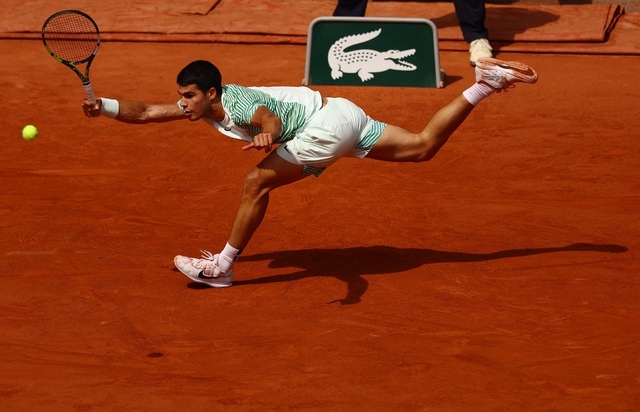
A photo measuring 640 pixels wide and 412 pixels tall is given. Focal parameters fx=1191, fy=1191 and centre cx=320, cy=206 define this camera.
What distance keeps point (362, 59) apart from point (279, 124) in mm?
5061

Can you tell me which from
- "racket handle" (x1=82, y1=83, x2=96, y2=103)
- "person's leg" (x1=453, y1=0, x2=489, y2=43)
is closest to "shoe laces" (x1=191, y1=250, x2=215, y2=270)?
"racket handle" (x1=82, y1=83, x2=96, y2=103)

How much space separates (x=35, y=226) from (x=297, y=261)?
2010 millimetres

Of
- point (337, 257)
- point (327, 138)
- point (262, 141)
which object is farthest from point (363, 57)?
point (262, 141)

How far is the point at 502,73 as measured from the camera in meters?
7.83

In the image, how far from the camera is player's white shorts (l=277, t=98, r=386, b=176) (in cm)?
745

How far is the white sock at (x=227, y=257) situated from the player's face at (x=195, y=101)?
887 millimetres

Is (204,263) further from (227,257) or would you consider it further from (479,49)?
(479,49)

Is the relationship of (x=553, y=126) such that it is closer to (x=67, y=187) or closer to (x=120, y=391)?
(x=67, y=187)

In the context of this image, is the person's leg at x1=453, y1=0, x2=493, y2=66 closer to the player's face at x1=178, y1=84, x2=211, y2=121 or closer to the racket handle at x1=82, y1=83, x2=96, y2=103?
the player's face at x1=178, y1=84, x2=211, y2=121

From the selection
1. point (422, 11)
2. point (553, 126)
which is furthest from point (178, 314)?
point (422, 11)

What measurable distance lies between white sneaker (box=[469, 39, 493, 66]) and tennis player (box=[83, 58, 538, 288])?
4.54 metres

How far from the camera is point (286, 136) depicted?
7.50 meters

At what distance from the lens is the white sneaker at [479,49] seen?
1238 centimetres

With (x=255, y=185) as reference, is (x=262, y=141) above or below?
above
